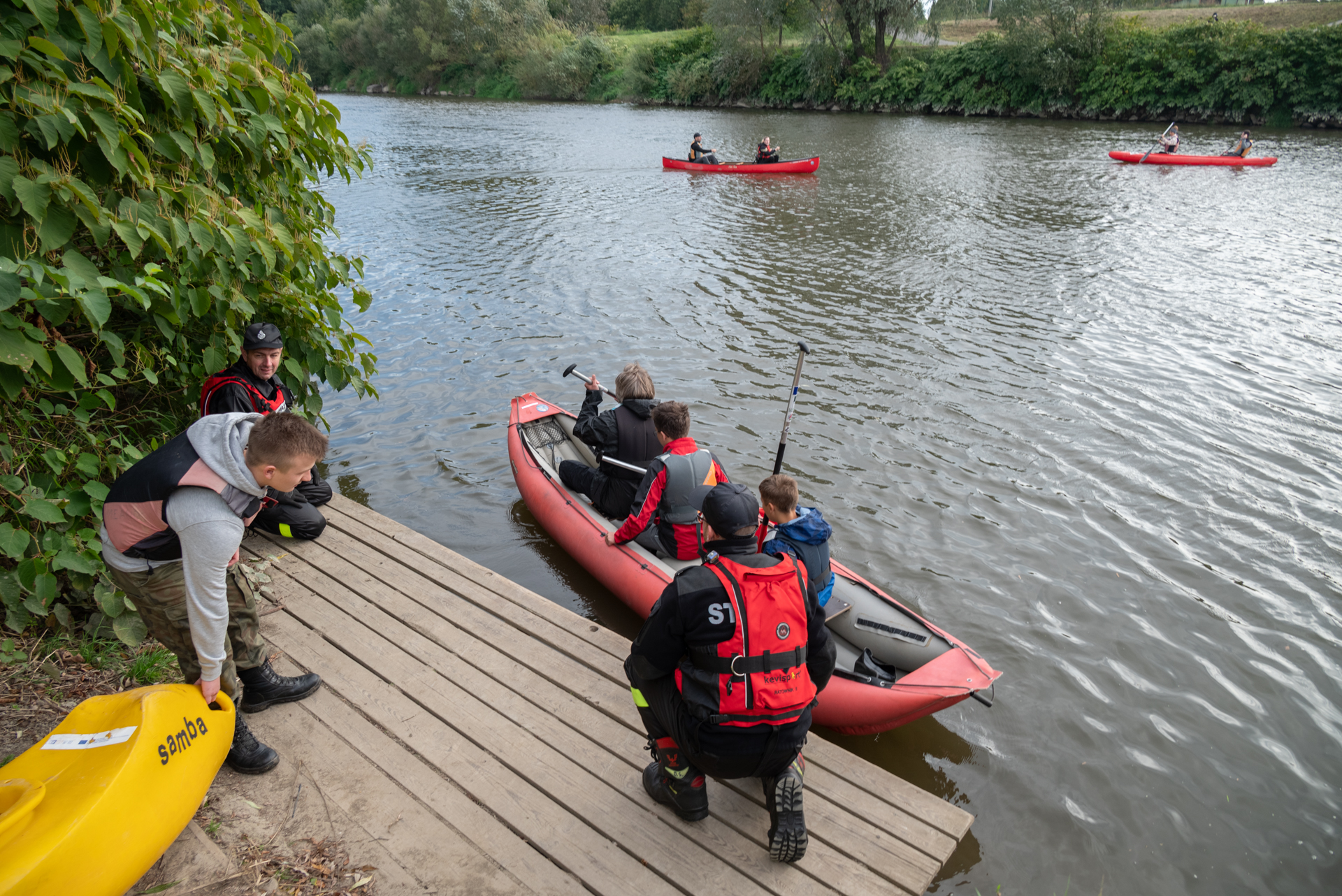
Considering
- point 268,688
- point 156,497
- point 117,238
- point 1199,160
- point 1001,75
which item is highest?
point 1001,75

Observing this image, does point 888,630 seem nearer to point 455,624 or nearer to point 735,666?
point 735,666

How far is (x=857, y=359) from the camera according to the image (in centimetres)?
918

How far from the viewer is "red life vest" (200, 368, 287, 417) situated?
4531 millimetres

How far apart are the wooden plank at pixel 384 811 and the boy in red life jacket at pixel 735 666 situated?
2.45 ft

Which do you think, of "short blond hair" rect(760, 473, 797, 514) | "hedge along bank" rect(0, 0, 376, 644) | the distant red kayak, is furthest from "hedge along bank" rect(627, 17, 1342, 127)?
"hedge along bank" rect(0, 0, 376, 644)

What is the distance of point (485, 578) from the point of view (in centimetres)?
460

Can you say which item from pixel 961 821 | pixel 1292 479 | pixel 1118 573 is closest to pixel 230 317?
pixel 961 821

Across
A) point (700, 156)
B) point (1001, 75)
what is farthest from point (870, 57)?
point (700, 156)

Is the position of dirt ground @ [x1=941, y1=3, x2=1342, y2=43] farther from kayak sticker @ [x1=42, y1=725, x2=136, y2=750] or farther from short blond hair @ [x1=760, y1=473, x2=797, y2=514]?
kayak sticker @ [x1=42, y1=725, x2=136, y2=750]

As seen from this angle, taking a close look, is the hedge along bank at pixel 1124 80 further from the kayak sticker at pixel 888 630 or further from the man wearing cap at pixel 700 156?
the kayak sticker at pixel 888 630

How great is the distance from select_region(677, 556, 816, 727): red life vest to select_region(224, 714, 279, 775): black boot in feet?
6.32

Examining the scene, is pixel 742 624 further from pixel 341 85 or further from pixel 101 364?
pixel 341 85

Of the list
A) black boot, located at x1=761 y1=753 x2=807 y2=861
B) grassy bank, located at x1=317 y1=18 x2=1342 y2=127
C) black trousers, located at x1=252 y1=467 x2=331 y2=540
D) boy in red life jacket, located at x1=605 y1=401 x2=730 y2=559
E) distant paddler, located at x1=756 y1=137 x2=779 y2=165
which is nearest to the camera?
black boot, located at x1=761 y1=753 x2=807 y2=861

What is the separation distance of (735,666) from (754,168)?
1872 centimetres
